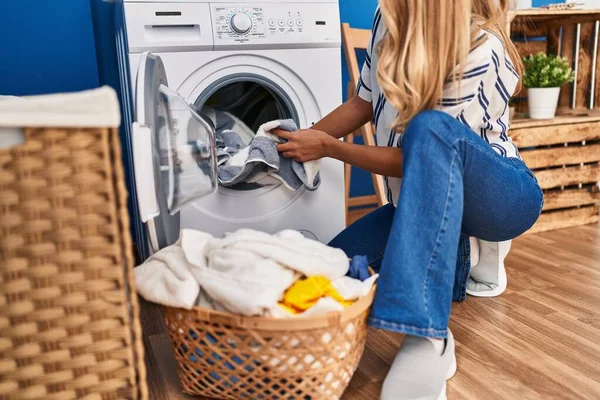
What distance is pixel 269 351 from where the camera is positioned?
38.3 inches

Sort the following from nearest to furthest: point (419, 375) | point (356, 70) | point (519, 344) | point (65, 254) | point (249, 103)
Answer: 1. point (65, 254)
2. point (419, 375)
3. point (519, 344)
4. point (249, 103)
5. point (356, 70)

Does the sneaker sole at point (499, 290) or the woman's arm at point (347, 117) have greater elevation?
the woman's arm at point (347, 117)

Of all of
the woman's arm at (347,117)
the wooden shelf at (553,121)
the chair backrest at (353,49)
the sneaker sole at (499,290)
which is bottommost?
the sneaker sole at (499,290)

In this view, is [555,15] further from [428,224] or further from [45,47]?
[45,47]

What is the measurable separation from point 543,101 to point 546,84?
0.26ft

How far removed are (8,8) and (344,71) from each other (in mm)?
1289

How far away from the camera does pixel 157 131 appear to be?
1133 millimetres

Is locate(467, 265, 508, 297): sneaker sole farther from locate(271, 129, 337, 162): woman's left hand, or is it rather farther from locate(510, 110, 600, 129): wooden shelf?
locate(510, 110, 600, 129): wooden shelf

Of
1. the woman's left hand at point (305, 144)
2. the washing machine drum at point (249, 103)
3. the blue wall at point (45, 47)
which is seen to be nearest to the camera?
the woman's left hand at point (305, 144)

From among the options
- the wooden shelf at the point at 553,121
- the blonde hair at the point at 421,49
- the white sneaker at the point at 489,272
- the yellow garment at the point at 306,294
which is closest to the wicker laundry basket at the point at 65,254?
the yellow garment at the point at 306,294

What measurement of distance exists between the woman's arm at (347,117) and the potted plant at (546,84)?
3.44 ft

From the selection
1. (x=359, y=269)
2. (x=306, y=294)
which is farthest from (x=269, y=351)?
(x=359, y=269)

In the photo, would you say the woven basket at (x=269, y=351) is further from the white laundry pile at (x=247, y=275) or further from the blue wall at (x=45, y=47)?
the blue wall at (x=45, y=47)

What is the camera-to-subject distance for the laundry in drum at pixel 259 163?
150 centimetres
